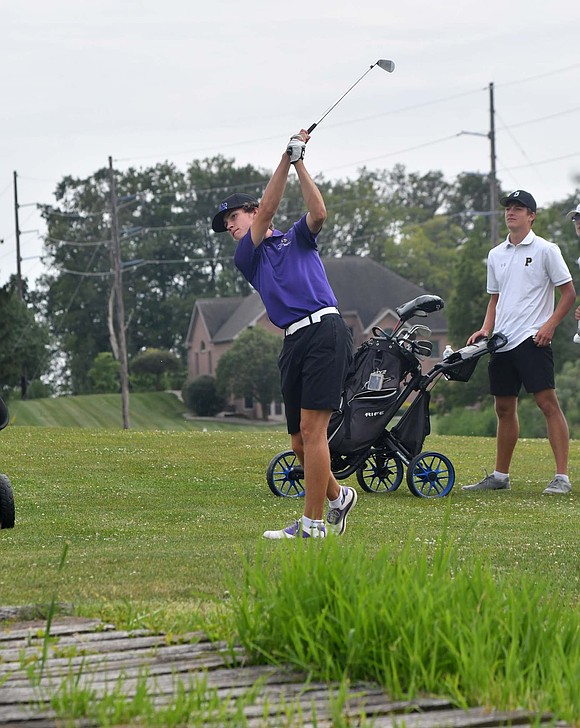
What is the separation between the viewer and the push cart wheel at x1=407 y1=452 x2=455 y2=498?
397 inches

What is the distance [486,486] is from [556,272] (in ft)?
5.77

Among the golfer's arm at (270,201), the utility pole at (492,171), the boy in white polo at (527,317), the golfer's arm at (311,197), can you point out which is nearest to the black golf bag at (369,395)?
the boy in white polo at (527,317)

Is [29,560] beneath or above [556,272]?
beneath

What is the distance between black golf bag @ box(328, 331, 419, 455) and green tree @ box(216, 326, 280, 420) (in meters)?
57.4

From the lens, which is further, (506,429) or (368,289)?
(368,289)

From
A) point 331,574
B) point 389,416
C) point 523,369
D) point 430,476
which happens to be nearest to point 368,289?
point 523,369

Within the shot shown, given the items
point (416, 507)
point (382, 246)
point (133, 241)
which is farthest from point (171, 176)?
point (416, 507)

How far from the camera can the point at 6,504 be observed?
25.4ft

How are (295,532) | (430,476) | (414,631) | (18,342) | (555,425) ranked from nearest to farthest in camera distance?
(414,631), (295,532), (430,476), (555,425), (18,342)

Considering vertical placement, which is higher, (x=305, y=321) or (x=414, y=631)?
(x=305, y=321)

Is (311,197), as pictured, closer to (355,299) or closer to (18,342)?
(18,342)

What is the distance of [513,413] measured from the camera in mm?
10727

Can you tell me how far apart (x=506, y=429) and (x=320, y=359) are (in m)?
3.72

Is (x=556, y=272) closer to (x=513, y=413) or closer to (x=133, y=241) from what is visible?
(x=513, y=413)
